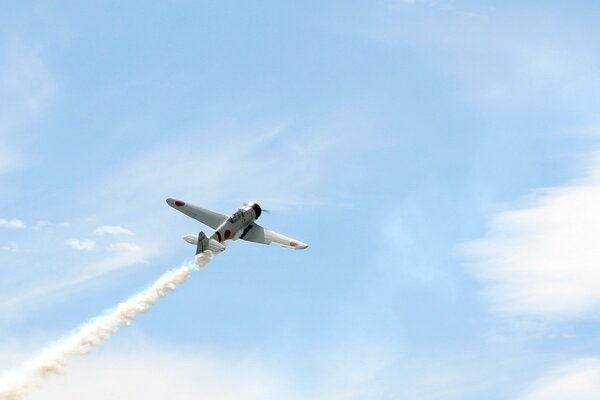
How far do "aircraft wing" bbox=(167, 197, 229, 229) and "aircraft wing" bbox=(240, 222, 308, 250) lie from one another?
4.26 meters

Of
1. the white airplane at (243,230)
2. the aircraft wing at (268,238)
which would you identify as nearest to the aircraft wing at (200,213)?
the white airplane at (243,230)

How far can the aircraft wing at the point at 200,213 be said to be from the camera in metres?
153

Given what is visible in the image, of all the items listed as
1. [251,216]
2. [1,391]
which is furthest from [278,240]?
[1,391]

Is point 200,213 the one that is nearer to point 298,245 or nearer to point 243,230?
point 243,230

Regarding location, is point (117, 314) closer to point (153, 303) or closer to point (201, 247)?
point (153, 303)

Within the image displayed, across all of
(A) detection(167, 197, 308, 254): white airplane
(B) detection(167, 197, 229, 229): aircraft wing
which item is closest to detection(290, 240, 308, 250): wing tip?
(A) detection(167, 197, 308, 254): white airplane

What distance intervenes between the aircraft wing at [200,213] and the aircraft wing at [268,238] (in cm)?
426

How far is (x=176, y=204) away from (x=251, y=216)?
1560 cm

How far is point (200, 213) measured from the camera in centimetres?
15662

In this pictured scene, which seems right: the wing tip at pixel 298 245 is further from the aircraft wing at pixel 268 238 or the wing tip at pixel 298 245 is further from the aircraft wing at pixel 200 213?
the aircraft wing at pixel 200 213

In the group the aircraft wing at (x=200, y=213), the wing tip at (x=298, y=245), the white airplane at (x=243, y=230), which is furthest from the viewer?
the aircraft wing at (x=200, y=213)

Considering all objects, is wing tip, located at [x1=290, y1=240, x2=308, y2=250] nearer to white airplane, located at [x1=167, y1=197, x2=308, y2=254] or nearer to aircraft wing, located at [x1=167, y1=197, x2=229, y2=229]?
white airplane, located at [x1=167, y1=197, x2=308, y2=254]

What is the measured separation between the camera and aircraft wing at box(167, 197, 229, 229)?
15338 centimetres

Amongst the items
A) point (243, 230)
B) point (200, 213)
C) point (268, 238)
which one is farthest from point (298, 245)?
point (200, 213)
